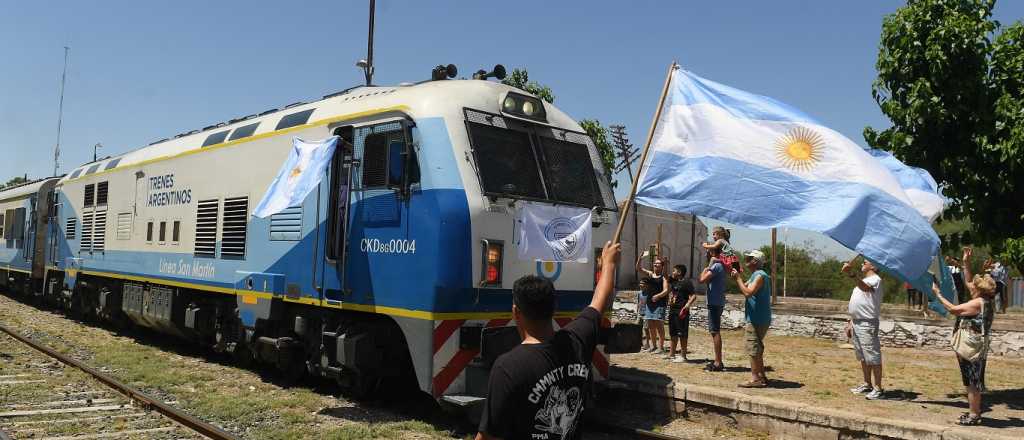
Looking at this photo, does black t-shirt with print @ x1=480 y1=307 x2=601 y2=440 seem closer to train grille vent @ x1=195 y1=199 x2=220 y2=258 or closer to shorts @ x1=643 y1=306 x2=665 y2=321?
train grille vent @ x1=195 y1=199 x2=220 y2=258

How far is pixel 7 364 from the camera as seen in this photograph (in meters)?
10.9

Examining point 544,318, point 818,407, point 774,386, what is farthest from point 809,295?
point 544,318

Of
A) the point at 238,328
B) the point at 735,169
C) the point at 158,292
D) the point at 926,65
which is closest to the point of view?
the point at 735,169

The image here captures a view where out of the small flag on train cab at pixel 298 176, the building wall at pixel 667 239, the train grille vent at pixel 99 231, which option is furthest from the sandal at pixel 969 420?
the building wall at pixel 667 239

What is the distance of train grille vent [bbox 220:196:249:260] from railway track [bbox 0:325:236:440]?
2.02 m

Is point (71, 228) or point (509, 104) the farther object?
point (71, 228)

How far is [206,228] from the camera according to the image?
1078cm

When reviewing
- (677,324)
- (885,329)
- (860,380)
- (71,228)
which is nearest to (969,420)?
(860,380)

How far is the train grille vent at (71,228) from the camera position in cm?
1643

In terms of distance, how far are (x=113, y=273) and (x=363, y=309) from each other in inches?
340

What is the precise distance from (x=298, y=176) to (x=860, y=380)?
24.5 feet

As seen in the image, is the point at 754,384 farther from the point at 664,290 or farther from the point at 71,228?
the point at 71,228

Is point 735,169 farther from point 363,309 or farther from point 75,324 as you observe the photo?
point 75,324

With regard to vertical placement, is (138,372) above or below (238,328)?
below
